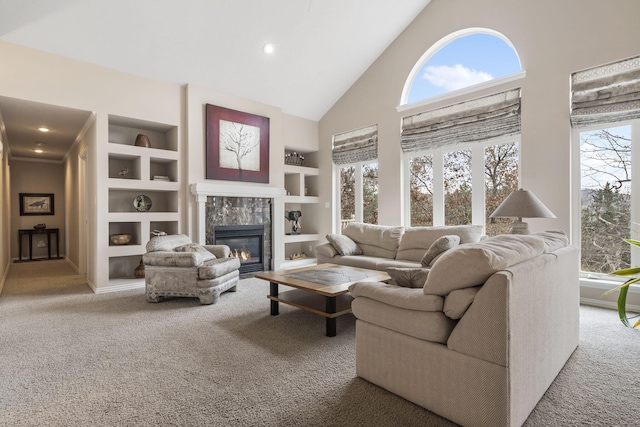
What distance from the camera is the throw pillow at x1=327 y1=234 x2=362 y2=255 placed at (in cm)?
481

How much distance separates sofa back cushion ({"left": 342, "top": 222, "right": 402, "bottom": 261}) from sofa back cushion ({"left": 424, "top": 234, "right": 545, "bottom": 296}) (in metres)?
2.94

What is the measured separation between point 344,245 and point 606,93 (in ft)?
11.6

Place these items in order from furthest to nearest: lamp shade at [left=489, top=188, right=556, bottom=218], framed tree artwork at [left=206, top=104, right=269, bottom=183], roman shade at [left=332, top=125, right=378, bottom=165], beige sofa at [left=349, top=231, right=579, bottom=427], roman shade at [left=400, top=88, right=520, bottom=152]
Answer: roman shade at [left=332, top=125, right=378, bottom=165]
framed tree artwork at [left=206, top=104, right=269, bottom=183]
roman shade at [left=400, top=88, right=520, bottom=152]
lamp shade at [left=489, top=188, right=556, bottom=218]
beige sofa at [left=349, top=231, right=579, bottom=427]

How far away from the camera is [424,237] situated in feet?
14.3

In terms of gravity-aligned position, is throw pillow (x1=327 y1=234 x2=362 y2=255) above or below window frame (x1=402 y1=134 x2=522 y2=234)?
below

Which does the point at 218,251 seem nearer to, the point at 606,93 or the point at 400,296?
the point at 400,296

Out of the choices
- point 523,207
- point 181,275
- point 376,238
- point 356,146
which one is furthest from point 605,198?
point 181,275

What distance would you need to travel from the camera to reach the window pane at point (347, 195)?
6496 millimetres

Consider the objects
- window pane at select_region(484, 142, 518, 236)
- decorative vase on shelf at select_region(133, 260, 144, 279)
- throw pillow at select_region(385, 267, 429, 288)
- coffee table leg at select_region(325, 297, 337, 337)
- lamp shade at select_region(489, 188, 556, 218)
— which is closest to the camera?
throw pillow at select_region(385, 267, 429, 288)

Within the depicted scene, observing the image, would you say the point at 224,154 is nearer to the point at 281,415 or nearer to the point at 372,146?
the point at 372,146

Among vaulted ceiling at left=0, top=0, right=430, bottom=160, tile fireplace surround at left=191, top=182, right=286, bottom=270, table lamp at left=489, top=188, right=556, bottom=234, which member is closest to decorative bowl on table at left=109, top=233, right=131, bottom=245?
tile fireplace surround at left=191, top=182, right=286, bottom=270

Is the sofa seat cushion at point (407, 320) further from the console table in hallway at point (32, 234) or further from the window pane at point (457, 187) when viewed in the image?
the console table in hallway at point (32, 234)

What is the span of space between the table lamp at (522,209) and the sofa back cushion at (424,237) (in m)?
0.70

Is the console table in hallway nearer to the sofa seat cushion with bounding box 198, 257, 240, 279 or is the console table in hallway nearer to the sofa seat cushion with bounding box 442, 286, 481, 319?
the sofa seat cushion with bounding box 198, 257, 240, 279
